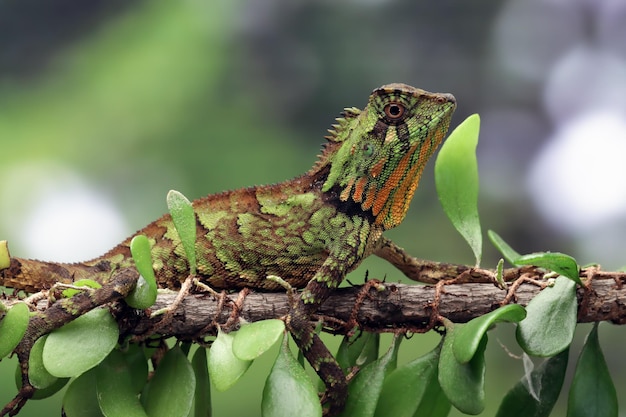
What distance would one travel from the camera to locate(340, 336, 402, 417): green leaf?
1240 millimetres

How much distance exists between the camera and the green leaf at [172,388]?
4.00 ft

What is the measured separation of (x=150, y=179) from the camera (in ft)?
11.6

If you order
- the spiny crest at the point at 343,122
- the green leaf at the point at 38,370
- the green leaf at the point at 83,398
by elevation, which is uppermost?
the spiny crest at the point at 343,122

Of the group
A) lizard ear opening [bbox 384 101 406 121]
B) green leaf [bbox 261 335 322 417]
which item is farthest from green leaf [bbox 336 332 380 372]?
lizard ear opening [bbox 384 101 406 121]

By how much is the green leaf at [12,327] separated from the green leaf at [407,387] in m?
0.62

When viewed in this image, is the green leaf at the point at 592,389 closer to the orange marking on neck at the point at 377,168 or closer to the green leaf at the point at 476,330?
the green leaf at the point at 476,330

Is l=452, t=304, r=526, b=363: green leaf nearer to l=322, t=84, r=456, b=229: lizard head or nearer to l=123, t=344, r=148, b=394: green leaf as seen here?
l=322, t=84, r=456, b=229: lizard head

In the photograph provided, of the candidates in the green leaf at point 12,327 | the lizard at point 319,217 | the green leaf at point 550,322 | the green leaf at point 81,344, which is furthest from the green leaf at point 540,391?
the green leaf at point 12,327

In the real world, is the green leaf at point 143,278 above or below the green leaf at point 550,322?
below

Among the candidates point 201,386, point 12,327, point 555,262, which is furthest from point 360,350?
point 12,327

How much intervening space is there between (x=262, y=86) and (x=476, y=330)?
3.18 meters

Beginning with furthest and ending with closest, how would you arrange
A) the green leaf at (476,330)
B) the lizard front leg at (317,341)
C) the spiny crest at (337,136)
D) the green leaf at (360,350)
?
the spiny crest at (337,136)
the green leaf at (360,350)
the lizard front leg at (317,341)
the green leaf at (476,330)

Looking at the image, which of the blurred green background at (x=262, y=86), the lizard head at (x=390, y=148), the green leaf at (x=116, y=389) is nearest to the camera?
the green leaf at (x=116, y=389)

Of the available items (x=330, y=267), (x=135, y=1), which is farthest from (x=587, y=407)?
(x=135, y=1)
